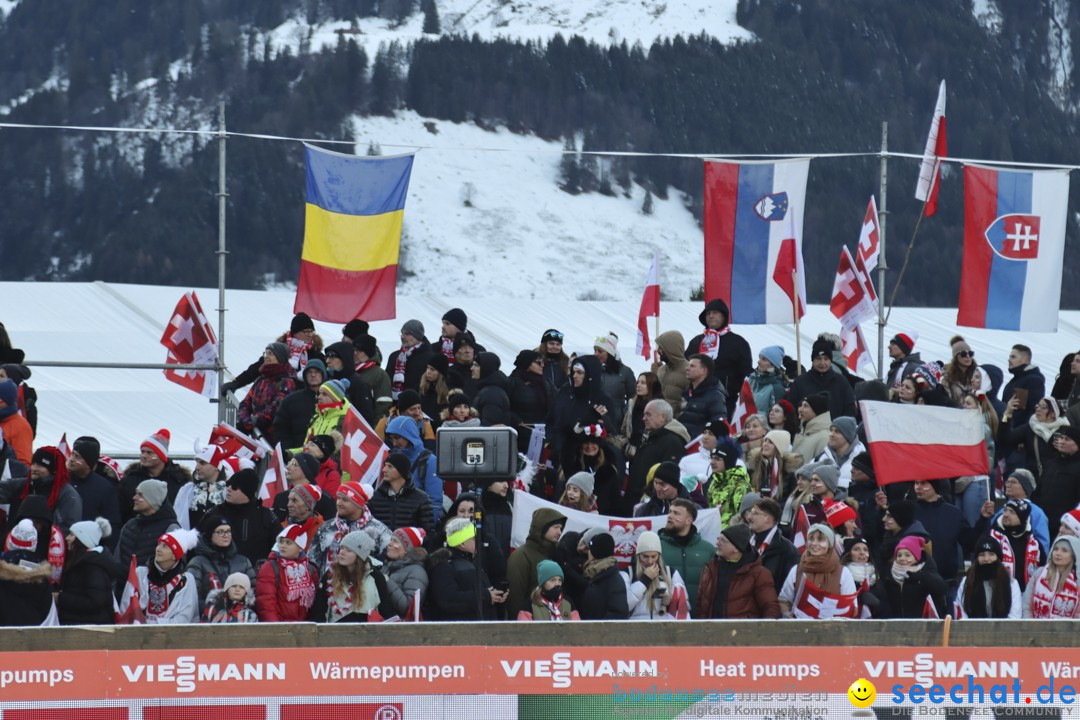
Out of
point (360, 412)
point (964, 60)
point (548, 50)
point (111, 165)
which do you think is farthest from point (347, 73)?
point (360, 412)

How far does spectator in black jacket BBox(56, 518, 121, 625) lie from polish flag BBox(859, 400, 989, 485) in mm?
4583

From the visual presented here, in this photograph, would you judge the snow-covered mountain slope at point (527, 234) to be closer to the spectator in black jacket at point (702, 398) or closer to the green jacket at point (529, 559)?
the spectator in black jacket at point (702, 398)

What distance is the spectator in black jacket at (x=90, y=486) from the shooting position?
37.6ft

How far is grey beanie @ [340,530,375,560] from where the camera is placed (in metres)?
9.91

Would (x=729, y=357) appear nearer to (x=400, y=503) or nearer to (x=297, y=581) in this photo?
(x=400, y=503)

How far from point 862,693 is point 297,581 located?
3018 millimetres

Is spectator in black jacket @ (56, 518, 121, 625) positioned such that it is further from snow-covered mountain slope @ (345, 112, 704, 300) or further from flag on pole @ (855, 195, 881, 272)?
snow-covered mountain slope @ (345, 112, 704, 300)

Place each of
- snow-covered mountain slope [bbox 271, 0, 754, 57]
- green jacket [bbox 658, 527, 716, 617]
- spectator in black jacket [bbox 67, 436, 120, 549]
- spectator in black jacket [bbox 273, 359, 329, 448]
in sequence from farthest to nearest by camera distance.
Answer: snow-covered mountain slope [bbox 271, 0, 754, 57], spectator in black jacket [bbox 273, 359, 329, 448], spectator in black jacket [bbox 67, 436, 120, 549], green jacket [bbox 658, 527, 716, 617]

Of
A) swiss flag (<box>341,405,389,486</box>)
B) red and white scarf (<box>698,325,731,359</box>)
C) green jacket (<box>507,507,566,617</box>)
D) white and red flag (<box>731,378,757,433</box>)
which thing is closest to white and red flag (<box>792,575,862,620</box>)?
green jacket (<box>507,507,566,617</box>)

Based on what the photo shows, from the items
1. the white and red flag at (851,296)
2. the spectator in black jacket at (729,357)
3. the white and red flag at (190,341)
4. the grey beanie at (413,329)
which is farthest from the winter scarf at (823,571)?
the white and red flag at (190,341)

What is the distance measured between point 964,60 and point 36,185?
52.5m

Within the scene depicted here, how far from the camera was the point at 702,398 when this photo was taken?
1359 centimetres

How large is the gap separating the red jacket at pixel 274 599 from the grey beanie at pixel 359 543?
38 cm

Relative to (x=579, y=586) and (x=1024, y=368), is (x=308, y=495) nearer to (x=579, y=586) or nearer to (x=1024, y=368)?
(x=579, y=586)
